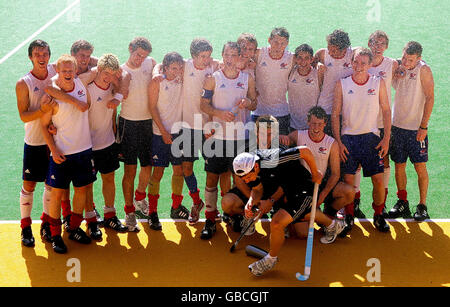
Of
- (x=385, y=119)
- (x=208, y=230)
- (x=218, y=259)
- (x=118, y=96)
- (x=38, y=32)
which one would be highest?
(x=38, y=32)

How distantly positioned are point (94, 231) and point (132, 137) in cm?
112

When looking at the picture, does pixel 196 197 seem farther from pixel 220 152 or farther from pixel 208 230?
pixel 220 152

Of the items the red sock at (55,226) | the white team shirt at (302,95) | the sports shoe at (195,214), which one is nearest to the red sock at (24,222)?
the red sock at (55,226)

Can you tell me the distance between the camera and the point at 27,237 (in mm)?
6910

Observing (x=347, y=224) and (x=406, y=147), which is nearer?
(x=347, y=224)

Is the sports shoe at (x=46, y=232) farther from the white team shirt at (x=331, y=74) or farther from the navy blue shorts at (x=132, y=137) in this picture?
the white team shirt at (x=331, y=74)

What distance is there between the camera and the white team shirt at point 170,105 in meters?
7.20

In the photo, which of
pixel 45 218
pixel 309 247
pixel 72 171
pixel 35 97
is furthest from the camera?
pixel 45 218

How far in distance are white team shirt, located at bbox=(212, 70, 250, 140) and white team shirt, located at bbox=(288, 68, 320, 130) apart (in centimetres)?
61

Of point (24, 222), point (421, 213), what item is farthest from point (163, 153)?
point (421, 213)

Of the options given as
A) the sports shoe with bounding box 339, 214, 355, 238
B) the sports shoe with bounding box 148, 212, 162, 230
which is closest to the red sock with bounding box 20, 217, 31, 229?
the sports shoe with bounding box 148, 212, 162, 230

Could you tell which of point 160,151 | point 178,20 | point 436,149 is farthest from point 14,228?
point 178,20
